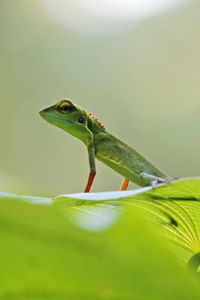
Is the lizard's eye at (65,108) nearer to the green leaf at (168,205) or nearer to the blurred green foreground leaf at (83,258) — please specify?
the green leaf at (168,205)

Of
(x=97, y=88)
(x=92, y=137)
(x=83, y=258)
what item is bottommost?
(x=83, y=258)

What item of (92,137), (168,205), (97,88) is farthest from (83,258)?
(97,88)

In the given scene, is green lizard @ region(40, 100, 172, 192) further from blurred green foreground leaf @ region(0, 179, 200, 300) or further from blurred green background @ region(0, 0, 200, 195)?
blurred green background @ region(0, 0, 200, 195)

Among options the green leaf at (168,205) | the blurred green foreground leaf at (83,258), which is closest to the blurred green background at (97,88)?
the green leaf at (168,205)

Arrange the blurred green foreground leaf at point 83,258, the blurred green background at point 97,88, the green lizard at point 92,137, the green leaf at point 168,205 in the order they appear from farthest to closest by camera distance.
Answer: the blurred green background at point 97,88 → the green lizard at point 92,137 → the green leaf at point 168,205 → the blurred green foreground leaf at point 83,258

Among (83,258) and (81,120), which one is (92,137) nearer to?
(81,120)

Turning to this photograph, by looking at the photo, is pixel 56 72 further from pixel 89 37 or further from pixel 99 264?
pixel 99 264
